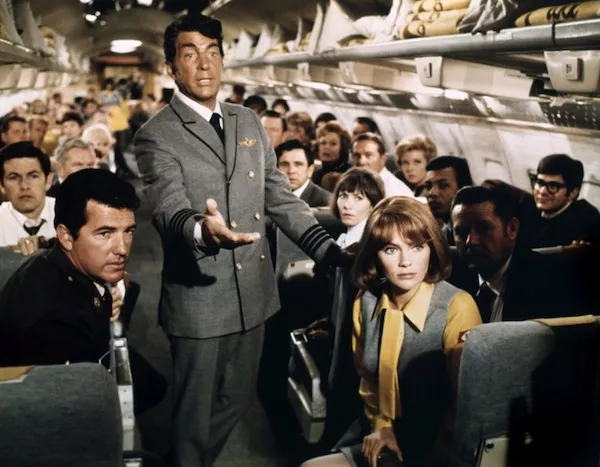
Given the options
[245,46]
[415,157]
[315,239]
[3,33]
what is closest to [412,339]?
[315,239]

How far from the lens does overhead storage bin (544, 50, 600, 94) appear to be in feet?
7.55

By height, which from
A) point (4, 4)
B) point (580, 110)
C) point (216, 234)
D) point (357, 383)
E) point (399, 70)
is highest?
point (4, 4)

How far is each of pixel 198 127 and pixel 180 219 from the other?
14.6 inches

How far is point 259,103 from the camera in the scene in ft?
24.0

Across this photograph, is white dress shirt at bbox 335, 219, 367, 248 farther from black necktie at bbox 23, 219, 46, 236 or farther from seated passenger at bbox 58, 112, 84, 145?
seated passenger at bbox 58, 112, 84, 145

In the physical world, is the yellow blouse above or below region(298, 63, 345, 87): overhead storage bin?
below

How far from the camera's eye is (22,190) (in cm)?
327

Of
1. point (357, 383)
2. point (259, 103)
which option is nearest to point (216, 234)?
point (357, 383)

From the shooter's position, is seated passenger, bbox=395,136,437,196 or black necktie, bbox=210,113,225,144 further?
seated passenger, bbox=395,136,437,196

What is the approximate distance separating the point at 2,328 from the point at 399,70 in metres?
3.88

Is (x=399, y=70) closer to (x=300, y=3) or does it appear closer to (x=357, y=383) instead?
(x=300, y=3)

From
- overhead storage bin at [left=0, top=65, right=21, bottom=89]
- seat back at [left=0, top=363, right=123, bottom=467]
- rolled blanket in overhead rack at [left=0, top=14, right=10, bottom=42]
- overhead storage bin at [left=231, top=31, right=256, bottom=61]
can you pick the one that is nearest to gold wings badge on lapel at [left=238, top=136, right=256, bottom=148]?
seat back at [left=0, top=363, right=123, bottom=467]

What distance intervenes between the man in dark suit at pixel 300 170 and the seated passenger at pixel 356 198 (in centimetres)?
100

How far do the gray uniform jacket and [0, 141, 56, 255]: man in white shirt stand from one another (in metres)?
1.28
